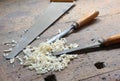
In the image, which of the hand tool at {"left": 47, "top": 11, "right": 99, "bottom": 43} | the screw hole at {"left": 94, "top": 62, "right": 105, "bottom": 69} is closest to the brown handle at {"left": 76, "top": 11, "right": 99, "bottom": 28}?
the hand tool at {"left": 47, "top": 11, "right": 99, "bottom": 43}

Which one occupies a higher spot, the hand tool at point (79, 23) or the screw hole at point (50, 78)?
the hand tool at point (79, 23)

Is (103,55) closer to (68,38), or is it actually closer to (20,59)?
(68,38)

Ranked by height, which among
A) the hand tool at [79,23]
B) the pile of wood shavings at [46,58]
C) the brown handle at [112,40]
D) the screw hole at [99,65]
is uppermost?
the hand tool at [79,23]

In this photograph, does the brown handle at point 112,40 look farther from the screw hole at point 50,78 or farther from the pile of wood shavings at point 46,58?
the screw hole at point 50,78

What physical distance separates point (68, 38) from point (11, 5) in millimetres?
394

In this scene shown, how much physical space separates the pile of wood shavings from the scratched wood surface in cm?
2

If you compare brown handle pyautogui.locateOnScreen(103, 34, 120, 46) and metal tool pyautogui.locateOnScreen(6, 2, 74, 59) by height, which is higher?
metal tool pyautogui.locateOnScreen(6, 2, 74, 59)

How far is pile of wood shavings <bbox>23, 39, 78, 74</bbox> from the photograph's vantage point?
2.62ft

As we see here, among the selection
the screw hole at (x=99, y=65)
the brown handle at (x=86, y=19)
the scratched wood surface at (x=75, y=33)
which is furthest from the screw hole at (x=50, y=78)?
the brown handle at (x=86, y=19)

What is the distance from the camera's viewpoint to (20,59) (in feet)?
2.75

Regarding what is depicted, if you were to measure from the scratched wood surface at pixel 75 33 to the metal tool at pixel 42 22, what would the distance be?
23mm

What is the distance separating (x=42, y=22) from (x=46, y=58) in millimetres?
247

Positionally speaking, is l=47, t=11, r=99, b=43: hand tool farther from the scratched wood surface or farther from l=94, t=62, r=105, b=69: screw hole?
l=94, t=62, r=105, b=69: screw hole

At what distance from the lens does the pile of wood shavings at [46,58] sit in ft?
2.62
